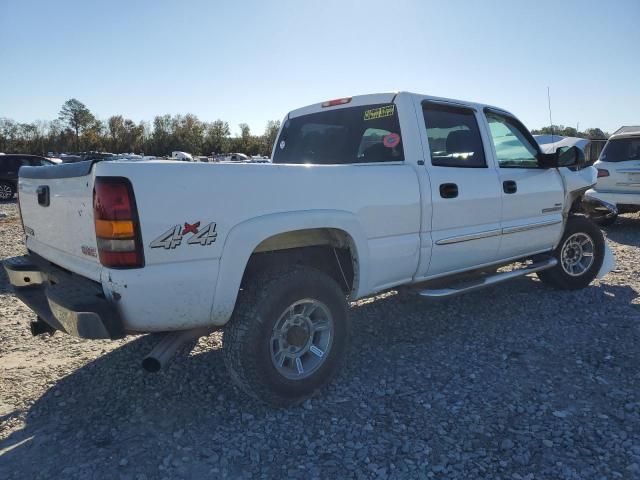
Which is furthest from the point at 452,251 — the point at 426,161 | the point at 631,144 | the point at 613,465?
the point at 631,144

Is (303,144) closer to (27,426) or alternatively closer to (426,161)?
(426,161)

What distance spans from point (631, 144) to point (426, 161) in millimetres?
7637

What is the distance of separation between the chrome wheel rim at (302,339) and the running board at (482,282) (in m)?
0.94

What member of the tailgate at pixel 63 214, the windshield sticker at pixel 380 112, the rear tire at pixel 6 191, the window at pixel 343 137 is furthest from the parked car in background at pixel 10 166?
the windshield sticker at pixel 380 112

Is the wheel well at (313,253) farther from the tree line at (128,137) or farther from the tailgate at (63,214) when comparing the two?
the tree line at (128,137)

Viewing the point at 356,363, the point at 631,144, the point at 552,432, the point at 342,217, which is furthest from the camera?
the point at 631,144

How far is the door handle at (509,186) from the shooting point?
4109 millimetres

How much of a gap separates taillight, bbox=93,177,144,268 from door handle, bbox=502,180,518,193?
3122 mm

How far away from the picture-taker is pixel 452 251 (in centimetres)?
370

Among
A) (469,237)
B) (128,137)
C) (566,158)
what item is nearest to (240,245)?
(469,237)

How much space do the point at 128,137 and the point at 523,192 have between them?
80.0m

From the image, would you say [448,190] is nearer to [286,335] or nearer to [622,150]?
[286,335]

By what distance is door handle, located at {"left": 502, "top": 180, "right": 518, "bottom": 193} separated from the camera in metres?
4.11

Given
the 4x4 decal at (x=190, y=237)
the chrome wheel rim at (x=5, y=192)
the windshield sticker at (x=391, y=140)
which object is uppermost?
the windshield sticker at (x=391, y=140)
